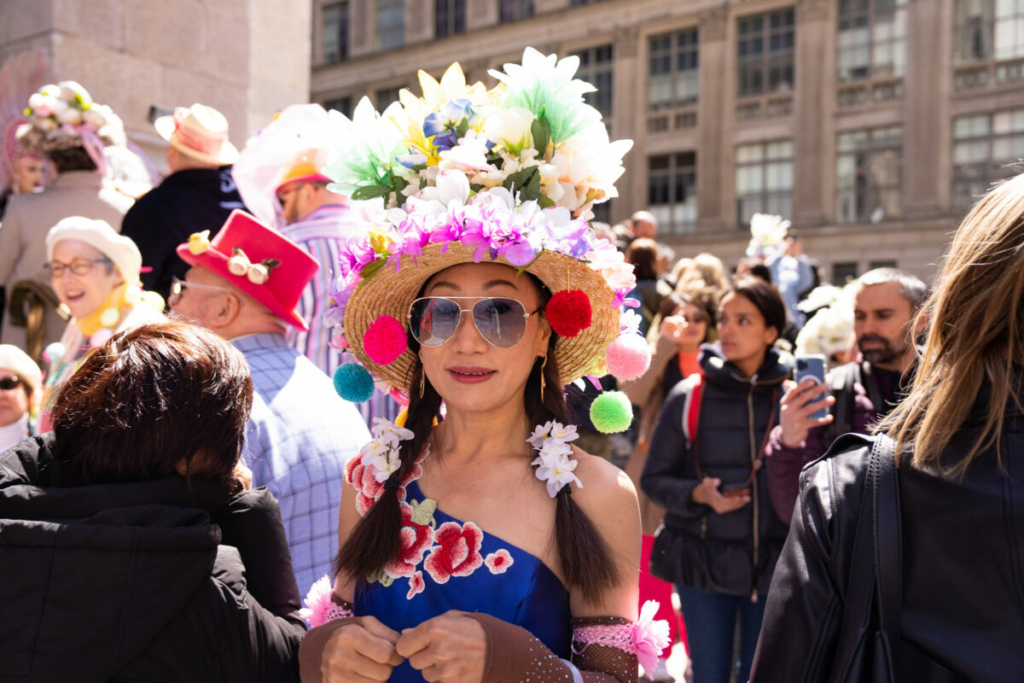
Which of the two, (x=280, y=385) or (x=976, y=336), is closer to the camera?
(x=976, y=336)

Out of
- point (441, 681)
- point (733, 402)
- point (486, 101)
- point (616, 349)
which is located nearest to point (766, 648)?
point (441, 681)

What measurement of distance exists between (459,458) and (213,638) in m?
0.69

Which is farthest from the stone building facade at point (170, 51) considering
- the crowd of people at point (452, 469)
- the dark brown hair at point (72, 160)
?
the crowd of people at point (452, 469)

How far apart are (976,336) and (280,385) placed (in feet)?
6.97

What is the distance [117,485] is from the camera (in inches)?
68.4

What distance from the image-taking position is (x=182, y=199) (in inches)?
166

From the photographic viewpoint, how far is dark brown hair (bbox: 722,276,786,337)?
4000 mm

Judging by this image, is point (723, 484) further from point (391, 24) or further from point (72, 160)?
point (391, 24)

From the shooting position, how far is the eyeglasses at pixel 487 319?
6.59ft

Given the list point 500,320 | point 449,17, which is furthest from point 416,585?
point 449,17

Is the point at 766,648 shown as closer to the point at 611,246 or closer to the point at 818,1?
the point at 611,246

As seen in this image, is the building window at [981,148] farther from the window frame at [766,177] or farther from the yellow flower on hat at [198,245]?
the yellow flower on hat at [198,245]

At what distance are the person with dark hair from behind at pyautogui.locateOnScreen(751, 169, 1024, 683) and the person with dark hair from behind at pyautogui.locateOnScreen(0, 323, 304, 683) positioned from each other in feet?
3.56

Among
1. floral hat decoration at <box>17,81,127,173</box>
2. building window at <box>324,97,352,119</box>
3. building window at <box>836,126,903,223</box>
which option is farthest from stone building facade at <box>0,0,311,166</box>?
building window at <box>324,97,352,119</box>
